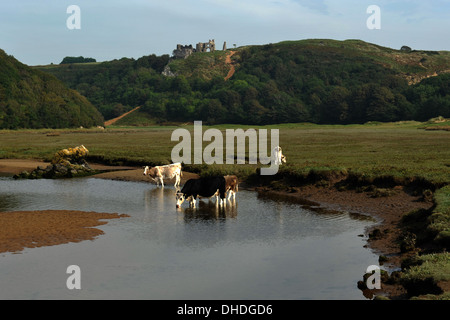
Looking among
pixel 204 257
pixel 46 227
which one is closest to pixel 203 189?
pixel 46 227

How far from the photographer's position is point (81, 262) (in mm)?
18953

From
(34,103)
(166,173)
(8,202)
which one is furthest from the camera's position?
(34,103)

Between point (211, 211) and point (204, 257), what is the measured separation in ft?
31.9

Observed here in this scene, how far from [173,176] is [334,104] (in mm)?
152891

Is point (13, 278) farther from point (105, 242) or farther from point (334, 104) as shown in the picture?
point (334, 104)

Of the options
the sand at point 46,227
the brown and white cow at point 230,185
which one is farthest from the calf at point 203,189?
the sand at point 46,227

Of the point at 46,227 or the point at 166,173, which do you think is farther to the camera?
the point at 166,173

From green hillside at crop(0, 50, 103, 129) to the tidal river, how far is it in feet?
454

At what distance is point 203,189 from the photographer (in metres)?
30.8

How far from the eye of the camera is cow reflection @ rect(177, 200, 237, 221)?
2748 cm

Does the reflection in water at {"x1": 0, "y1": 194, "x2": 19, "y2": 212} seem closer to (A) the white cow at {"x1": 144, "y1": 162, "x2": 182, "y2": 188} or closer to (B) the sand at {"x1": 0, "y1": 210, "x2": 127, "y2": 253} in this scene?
(B) the sand at {"x1": 0, "y1": 210, "x2": 127, "y2": 253}

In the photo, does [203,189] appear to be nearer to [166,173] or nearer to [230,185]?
[230,185]

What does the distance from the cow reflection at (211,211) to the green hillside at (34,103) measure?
134 m

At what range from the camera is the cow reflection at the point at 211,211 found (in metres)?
27.5
